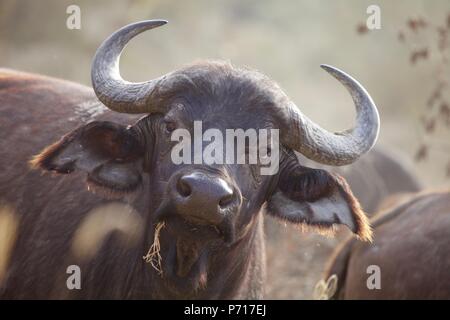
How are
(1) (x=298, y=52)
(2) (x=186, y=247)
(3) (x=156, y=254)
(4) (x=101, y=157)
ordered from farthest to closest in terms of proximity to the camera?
(1) (x=298, y=52), (4) (x=101, y=157), (3) (x=156, y=254), (2) (x=186, y=247)

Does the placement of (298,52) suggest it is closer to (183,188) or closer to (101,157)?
(101,157)

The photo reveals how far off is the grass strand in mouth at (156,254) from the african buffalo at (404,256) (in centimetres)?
229

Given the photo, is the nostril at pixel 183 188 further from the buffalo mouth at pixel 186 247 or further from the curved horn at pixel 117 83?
the curved horn at pixel 117 83

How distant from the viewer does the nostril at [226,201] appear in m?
4.73

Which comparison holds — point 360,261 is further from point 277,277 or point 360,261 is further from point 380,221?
point 277,277

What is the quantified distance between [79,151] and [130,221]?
0.69 m

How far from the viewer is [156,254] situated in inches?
220

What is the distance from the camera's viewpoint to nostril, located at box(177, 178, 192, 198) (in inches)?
184

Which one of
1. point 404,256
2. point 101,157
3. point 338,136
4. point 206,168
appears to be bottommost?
point 404,256

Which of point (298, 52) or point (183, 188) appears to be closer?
point (183, 188)

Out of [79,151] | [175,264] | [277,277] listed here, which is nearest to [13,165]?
[79,151]

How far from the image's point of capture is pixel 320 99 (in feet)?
80.4

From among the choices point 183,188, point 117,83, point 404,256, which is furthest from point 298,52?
point 183,188

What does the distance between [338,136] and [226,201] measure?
126 centimetres
